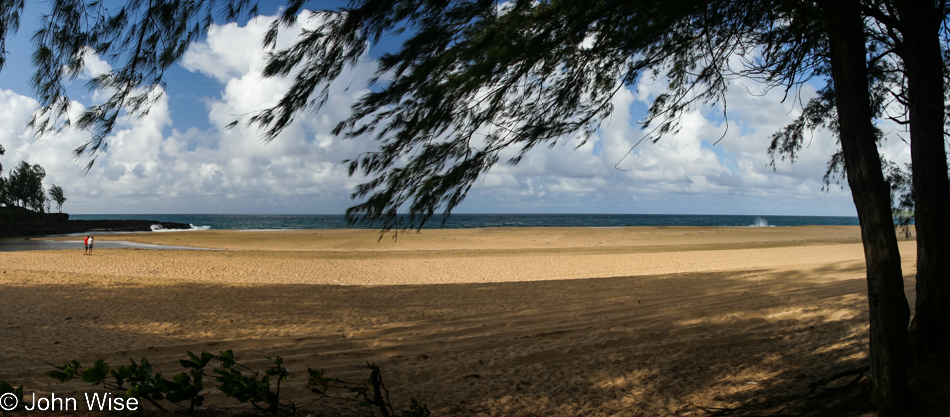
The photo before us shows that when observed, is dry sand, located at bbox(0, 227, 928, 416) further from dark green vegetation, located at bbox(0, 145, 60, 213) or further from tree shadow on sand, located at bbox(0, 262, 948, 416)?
A: dark green vegetation, located at bbox(0, 145, 60, 213)

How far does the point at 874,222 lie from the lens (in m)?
3.09

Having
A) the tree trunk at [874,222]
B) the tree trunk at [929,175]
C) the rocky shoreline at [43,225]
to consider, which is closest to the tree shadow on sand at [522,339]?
the tree trunk at [874,222]

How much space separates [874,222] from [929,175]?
40.5 inches

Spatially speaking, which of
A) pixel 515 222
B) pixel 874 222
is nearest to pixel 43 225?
pixel 515 222

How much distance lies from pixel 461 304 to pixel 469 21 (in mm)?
6062

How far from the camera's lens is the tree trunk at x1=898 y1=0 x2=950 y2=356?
3.61 meters

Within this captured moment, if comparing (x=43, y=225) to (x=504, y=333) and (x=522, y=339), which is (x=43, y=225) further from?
(x=522, y=339)

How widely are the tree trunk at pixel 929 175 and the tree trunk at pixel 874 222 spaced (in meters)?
0.79

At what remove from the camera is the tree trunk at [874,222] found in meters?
3.07

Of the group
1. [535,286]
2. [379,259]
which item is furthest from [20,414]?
[379,259]

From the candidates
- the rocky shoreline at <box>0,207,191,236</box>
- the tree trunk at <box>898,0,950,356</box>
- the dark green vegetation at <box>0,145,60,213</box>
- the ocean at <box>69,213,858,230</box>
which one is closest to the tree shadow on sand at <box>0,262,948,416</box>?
the tree trunk at <box>898,0,950,356</box>

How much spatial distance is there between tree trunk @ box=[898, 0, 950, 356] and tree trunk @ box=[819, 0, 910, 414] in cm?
79

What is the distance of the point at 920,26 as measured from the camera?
3.74m

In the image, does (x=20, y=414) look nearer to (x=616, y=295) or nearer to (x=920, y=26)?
(x=920, y=26)
